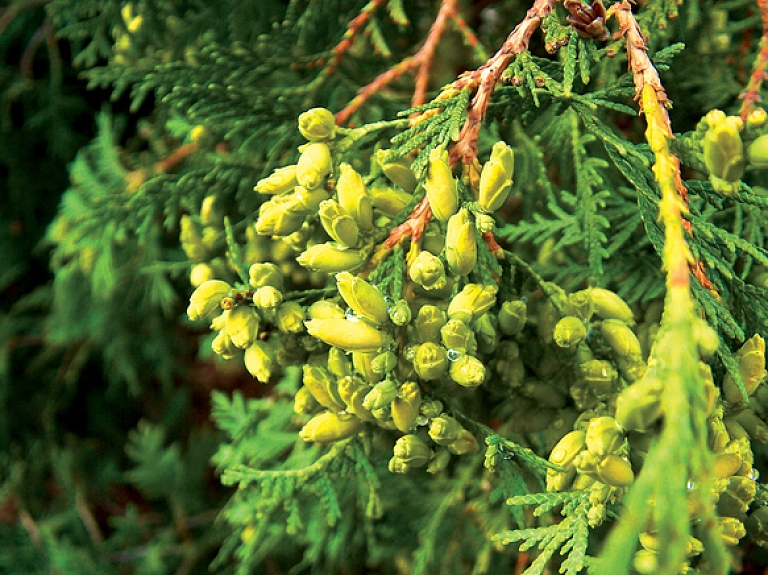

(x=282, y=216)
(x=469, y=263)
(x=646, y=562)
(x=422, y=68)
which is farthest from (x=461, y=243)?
(x=422, y=68)

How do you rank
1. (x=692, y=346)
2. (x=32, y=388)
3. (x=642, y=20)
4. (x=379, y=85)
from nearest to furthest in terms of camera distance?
(x=692, y=346) → (x=642, y=20) → (x=379, y=85) → (x=32, y=388)

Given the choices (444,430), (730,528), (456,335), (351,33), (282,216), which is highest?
(351,33)

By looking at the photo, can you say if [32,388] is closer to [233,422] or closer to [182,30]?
[233,422]

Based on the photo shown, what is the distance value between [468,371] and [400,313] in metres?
0.09

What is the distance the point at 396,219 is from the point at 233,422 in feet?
2.48

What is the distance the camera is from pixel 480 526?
1.40 m

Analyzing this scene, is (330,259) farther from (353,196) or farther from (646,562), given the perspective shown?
(646,562)

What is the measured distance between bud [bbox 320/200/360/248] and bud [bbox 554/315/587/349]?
26 centimetres

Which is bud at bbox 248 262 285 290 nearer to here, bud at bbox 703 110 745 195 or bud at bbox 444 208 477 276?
bud at bbox 444 208 477 276

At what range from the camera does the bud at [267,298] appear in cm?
79

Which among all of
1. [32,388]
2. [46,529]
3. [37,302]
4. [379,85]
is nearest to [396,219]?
[379,85]

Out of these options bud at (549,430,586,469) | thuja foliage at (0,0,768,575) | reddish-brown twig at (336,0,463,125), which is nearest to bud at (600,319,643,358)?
thuja foliage at (0,0,768,575)

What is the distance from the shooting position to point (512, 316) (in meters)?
0.79

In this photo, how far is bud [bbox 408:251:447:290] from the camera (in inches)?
28.0
